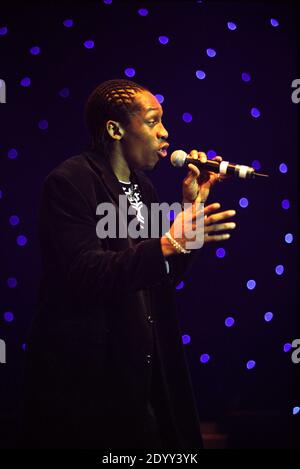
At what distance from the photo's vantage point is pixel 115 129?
5.70ft

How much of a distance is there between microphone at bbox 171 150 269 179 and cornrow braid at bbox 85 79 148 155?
9.2 inches

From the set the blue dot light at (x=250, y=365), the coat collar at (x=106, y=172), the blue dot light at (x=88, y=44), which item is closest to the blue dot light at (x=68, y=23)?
the blue dot light at (x=88, y=44)

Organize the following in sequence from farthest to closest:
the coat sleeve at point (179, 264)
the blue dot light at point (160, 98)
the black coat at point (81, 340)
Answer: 1. the blue dot light at point (160, 98)
2. the coat sleeve at point (179, 264)
3. the black coat at point (81, 340)

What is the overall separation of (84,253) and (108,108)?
0.55 m

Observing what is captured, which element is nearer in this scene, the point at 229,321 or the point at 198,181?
the point at 198,181

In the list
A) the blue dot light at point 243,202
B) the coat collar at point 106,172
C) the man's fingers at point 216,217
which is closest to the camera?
the man's fingers at point 216,217

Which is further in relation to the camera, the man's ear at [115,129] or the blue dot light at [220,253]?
the blue dot light at [220,253]

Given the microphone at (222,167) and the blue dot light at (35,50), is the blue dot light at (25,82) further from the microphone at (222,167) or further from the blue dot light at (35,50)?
the microphone at (222,167)

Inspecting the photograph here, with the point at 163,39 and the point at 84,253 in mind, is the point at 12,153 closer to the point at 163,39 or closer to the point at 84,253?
the point at 163,39

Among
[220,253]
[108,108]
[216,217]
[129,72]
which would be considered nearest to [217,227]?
[216,217]

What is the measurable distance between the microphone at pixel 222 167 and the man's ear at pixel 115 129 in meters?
0.21

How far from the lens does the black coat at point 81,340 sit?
1.47 metres
